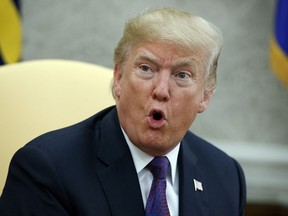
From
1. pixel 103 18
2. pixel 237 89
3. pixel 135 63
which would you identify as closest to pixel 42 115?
pixel 135 63

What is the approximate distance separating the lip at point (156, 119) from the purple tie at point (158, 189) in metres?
0.15

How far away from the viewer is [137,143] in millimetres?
1698

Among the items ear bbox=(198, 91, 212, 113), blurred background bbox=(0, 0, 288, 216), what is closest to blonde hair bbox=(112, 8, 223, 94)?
ear bbox=(198, 91, 212, 113)

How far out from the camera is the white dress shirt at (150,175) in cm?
173

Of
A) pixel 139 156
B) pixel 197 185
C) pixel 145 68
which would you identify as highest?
pixel 145 68

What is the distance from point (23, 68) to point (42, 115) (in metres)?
0.16

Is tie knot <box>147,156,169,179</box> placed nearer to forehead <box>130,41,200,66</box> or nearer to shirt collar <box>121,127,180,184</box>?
shirt collar <box>121,127,180,184</box>

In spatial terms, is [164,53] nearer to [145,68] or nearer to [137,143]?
[145,68]

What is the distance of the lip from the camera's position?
5.25ft

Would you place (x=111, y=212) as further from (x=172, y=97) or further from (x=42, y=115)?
(x=42, y=115)

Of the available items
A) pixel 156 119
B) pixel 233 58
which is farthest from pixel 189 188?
pixel 233 58

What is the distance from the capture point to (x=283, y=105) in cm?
354

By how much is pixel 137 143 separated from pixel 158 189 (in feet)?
0.44

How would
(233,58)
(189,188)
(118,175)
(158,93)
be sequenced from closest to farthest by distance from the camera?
(158,93) < (118,175) < (189,188) < (233,58)
